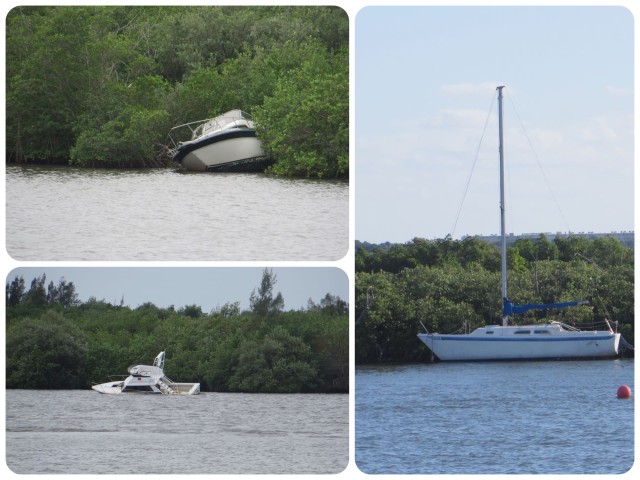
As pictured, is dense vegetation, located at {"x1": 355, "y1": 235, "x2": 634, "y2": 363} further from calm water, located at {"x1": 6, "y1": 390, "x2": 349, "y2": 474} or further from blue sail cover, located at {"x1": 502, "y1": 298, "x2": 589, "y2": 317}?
calm water, located at {"x1": 6, "y1": 390, "x2": 349, "y2": 474}

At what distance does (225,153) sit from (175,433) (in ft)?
6.37

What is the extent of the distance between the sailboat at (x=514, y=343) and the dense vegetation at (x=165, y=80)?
3746 millimetres

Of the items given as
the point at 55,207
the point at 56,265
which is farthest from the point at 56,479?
the point at 55,207

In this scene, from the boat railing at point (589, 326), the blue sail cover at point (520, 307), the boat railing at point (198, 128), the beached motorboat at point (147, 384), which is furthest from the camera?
the boat railing at point (589, 326)

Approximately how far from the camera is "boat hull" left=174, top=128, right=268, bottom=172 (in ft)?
31.1

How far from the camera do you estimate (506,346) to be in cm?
1278

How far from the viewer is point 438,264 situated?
515 inches

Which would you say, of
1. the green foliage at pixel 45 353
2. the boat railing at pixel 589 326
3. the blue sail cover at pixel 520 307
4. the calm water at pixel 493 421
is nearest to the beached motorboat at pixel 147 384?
the green foliage at pixel 45 353

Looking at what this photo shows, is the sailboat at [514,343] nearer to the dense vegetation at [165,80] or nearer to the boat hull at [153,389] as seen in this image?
the dense vegetation at [165,80]

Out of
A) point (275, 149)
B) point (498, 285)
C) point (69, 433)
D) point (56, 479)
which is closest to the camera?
point (56, 479)

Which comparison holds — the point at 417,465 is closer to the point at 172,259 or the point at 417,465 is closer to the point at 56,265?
the point at 172,259

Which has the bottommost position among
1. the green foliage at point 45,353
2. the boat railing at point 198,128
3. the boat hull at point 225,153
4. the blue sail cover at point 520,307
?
the green foliage at point 45,353

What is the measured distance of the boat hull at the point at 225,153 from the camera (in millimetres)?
9484

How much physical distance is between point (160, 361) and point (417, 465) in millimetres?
1731
